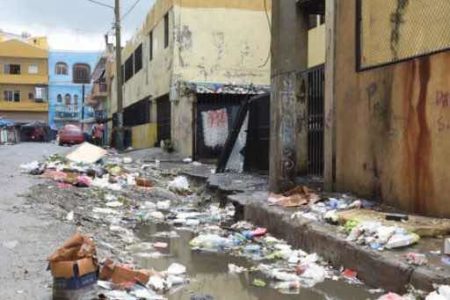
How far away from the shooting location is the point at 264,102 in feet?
49.1

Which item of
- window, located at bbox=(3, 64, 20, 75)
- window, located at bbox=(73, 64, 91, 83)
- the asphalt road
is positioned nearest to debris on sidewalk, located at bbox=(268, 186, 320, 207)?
the asphalt road

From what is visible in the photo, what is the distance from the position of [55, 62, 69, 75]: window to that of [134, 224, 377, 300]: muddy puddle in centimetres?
6523

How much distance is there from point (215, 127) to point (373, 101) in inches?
558

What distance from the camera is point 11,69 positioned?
67562mm

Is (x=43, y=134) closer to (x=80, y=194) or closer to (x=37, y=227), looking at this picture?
(x=80, y=194)

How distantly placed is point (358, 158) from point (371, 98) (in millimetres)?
882

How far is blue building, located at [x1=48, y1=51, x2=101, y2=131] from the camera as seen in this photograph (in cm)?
7044

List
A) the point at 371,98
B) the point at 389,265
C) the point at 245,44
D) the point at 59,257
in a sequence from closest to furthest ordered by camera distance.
Answer: 1. the point at 59,257
2. the point at 389,265
3. the point at 371,98
4. the point at 245,44

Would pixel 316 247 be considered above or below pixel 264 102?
below

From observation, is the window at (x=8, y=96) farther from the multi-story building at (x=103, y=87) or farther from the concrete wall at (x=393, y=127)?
the concrete wall at (x=393, y=127)

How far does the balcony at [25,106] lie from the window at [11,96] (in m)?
0.41

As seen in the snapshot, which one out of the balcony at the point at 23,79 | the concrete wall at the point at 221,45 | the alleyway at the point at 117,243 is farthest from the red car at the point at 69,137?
the alleyway at the point at 117,243

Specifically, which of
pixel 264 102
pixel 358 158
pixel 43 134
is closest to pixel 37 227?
pixel 358 158

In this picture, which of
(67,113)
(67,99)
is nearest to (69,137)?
(67,99)
